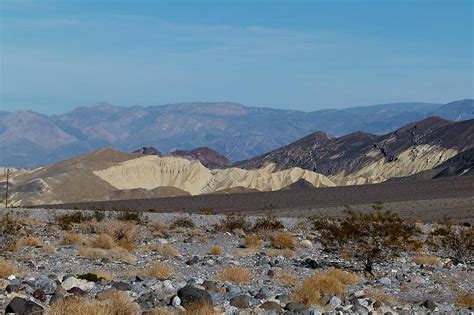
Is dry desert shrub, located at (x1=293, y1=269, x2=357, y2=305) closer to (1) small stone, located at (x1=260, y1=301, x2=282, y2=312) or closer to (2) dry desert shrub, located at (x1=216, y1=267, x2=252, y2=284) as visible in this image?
(1) small stone, located at (x1=260, y1=301, x2=282, y2=312)

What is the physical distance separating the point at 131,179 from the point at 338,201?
55.5m

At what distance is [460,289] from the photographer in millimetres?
15375

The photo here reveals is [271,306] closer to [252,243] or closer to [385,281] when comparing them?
[385,281]

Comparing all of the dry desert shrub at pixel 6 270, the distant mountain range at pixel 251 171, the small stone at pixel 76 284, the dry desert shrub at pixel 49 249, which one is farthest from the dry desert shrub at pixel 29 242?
the distant mountain range at pixel 251 171

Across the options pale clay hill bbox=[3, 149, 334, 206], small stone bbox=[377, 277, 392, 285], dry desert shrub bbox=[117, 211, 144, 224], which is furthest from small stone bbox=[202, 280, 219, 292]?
pale clay hill bbox=[3, 149, 334, 206]

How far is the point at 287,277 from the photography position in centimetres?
1560

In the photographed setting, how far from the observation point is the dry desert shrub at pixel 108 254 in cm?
1827

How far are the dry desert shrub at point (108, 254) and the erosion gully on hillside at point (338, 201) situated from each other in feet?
92.3

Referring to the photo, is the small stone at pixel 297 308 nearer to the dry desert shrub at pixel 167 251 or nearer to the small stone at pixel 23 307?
the small stone at pixel 23 307

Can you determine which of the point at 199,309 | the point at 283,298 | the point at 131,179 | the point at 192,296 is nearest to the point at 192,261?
the point at 283,298

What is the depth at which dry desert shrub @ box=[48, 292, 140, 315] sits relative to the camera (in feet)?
29.3

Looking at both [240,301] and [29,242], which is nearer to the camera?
[240,301]

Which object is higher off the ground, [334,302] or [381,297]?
[334,302]

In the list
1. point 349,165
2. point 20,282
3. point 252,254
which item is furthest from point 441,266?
point 349,165
